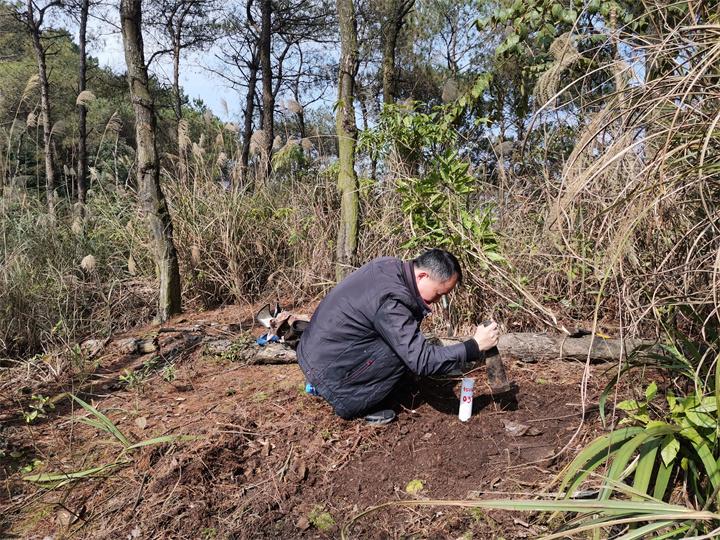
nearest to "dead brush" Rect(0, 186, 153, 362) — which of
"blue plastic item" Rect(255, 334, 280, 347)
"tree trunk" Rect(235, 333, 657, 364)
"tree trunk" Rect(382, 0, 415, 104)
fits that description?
"blue plastic item" Rect(255, 334, 280, 347)

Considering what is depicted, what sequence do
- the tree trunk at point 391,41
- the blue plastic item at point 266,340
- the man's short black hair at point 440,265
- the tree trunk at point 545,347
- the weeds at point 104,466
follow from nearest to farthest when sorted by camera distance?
the weeds at point 104,466 → the man's short black hair at point 440,265 → the tree trunk at point 545,347 → the blue plastic item at point 266,340 → the tree trunk at point 391,41

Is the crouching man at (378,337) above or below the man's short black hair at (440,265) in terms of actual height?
below

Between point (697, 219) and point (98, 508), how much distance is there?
9.10ft

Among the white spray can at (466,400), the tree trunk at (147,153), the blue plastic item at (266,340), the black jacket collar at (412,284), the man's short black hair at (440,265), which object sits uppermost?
the tree trunk at (147,153)

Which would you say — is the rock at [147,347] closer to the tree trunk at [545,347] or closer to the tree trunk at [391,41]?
the tree trunk at [545,347]

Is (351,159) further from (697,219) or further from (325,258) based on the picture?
(697,219)

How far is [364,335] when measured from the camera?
274cm

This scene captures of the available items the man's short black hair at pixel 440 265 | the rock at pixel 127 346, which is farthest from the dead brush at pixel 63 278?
the man's short black hair at pixel 440 265

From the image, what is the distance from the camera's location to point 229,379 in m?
3.57

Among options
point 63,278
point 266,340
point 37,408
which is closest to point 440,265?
point 266,340

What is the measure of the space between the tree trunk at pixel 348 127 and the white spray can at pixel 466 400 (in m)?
1.81

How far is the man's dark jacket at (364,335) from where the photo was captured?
103 inches

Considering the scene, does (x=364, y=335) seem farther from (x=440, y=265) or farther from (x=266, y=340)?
(x=266, y=340)

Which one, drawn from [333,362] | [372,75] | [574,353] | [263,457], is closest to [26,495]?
[263,457]
